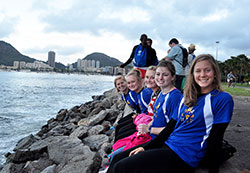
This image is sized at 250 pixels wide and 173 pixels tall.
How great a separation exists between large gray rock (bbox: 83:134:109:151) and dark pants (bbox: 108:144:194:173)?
3615mm

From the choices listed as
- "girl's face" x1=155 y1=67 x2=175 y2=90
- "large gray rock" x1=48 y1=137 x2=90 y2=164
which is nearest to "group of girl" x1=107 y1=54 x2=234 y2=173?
"girl's face" x1=155 y1=67 x2=175 y2=90

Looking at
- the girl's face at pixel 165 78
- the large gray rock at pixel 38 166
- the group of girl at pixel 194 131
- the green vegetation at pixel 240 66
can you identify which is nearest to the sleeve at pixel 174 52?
the girl's face at pixel 165 78

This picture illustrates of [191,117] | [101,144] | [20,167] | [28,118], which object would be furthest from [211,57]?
[28,118]

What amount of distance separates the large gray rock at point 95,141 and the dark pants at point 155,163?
3.61 metres

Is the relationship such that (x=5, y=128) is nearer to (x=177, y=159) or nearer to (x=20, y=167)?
(x=20, y=167)

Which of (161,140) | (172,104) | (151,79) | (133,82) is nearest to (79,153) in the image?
(133,82)

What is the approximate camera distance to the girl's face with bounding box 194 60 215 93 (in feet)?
6.64

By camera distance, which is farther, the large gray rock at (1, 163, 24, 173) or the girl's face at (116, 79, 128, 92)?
the large gray rock at (1, 163, 24, 173)

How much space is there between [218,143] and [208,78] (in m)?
0.68

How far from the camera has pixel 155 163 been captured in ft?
6.47

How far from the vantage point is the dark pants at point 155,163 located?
194cm

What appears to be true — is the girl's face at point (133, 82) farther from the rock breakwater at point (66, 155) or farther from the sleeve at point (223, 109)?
the sleeve at point (223, 109)

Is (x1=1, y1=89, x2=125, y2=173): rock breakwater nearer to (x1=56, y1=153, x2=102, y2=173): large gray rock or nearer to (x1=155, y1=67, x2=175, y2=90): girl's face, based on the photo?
(x1=56, y1=153, x2=102, y2=173): large gray rock

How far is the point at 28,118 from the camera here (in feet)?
44.5
